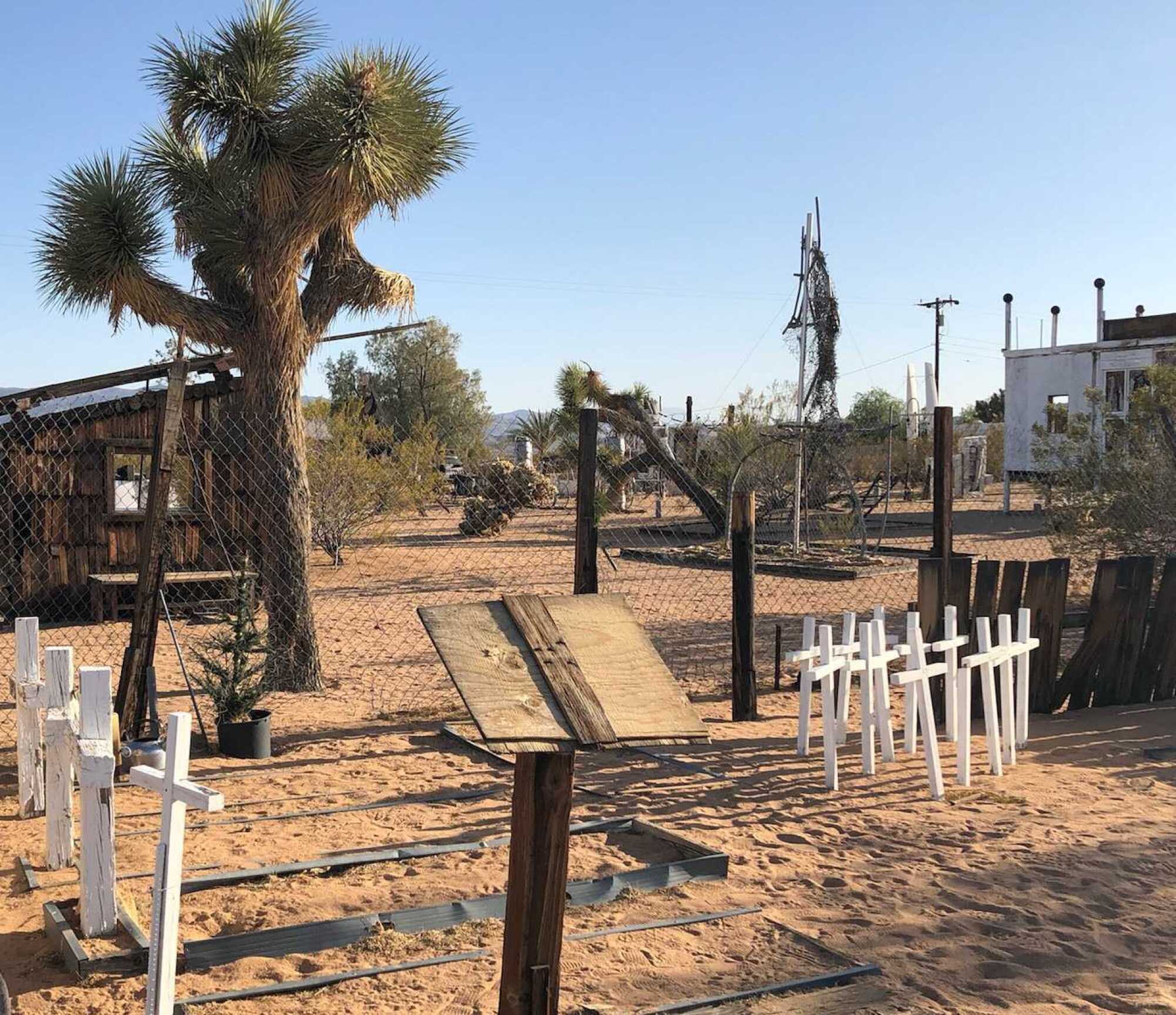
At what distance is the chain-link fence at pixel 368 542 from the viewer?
9.26 metres

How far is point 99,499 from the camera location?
13602 millimetres

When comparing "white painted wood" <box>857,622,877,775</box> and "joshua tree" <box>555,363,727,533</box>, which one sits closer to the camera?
"white painted wood" <box>857,622,877,775</box>

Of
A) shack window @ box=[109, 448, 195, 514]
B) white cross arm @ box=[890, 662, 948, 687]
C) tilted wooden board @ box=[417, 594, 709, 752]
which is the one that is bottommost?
white cross arm @ box=[890, 662, 948, 687]

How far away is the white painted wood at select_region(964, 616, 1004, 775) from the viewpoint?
21.4ft

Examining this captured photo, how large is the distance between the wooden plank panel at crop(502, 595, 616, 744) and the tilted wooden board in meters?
0.01

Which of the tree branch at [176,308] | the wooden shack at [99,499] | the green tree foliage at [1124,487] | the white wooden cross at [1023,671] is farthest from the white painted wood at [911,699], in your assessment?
the wooden shack at [99,499]

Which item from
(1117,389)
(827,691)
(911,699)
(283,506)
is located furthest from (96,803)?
(1117,389)

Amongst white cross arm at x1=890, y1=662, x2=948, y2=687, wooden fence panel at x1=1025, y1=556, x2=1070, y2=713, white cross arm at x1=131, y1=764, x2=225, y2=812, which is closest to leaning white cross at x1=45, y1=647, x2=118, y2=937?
white cross arm at x1=131, y1=764, x2=225, y2=812

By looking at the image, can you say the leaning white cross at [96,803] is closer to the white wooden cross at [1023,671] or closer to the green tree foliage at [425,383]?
the white wooden cross at [1023,671]

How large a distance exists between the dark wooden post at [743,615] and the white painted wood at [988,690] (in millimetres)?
1624

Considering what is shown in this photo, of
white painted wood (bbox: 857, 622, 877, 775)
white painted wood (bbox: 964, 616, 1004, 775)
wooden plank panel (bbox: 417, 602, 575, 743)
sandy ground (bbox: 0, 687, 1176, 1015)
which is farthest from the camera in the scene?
white painted wood (bbox: 964, 616, 1004, 775)

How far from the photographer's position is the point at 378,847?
17.0 feet

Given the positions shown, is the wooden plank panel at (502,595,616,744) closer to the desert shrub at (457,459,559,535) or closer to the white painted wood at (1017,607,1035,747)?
the white painted wood at (1017,607,1035,747)

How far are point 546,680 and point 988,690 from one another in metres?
4.56
